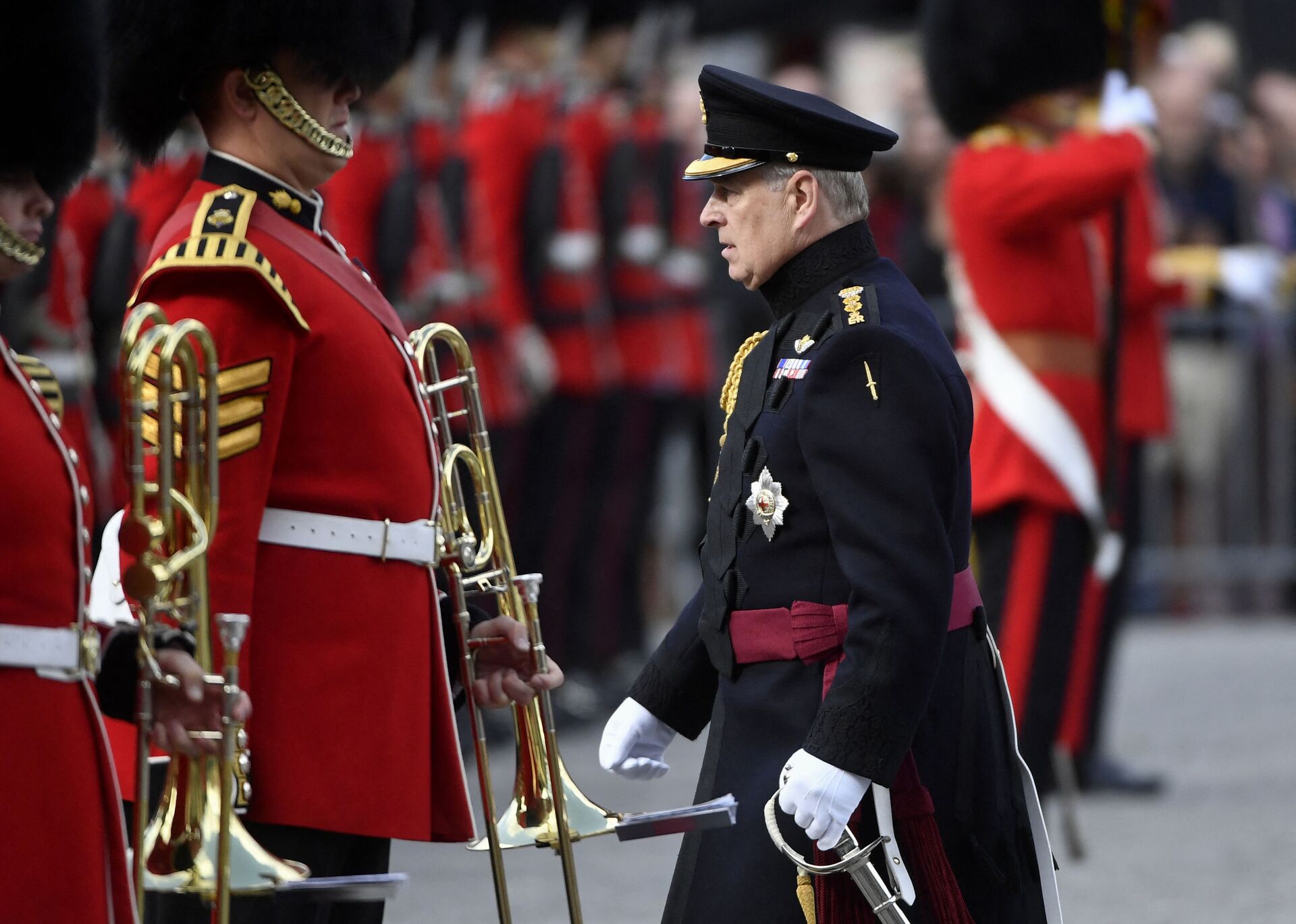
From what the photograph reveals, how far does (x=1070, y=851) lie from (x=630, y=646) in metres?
3.70

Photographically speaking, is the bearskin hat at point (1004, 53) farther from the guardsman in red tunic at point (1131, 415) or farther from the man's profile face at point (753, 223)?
the man's profile face at point (753, 223)

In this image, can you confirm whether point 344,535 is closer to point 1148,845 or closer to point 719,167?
point 719,167

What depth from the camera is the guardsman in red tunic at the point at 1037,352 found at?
6434 mm

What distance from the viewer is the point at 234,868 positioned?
3105 mm

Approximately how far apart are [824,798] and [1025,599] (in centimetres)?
333

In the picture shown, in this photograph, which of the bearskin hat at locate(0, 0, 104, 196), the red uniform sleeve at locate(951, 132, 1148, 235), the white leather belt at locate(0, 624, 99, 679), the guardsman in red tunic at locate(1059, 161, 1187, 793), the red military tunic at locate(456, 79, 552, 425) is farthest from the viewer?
the red military tunic at locate(456, 79, 552, 425)

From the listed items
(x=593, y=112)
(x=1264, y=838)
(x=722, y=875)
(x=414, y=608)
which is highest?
(x=593, y=112)

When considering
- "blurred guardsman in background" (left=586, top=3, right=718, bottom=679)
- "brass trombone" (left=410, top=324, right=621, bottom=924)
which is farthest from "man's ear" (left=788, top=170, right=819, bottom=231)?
"blurred guardsman in background" (left=586, top=3, right=718, bottom=679)

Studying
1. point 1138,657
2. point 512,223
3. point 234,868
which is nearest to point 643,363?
point 512,223

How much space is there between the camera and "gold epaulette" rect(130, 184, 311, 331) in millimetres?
3445

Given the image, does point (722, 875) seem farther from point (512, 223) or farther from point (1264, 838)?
point (512, 223)

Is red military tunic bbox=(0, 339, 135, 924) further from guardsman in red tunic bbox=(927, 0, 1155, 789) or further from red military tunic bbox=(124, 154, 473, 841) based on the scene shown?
guardsman in red tunic bbox=(927, 0, 1155, 789)

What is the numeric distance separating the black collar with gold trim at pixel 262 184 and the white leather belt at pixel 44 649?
896 millimetres

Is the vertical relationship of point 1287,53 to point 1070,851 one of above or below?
above
